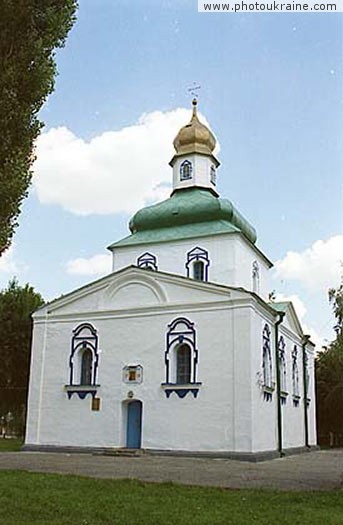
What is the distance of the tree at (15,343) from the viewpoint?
3075 cm

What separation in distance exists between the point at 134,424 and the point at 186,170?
1249cm

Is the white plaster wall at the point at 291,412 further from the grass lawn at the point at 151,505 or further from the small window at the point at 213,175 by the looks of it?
the grass lawn at the point at 151,505

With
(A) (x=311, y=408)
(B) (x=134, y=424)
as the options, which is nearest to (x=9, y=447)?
(B) (x=134, y=424)

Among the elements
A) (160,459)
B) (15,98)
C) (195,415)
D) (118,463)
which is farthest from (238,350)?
(15,98)

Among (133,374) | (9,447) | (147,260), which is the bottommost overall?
(9,447)

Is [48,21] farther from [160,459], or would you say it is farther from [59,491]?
[160,459]

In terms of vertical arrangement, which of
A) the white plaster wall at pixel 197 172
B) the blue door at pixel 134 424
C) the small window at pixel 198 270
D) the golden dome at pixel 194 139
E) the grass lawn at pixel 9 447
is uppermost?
the golden dome at pixel 194 139

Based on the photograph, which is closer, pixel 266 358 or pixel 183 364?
pixel 183 364

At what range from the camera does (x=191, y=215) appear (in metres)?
26.2

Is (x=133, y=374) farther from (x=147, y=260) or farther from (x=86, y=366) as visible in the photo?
(x=147, y=260)

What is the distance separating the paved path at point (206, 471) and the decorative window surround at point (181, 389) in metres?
2.21

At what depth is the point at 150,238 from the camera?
87.0 ft

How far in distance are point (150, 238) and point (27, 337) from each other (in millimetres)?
8910

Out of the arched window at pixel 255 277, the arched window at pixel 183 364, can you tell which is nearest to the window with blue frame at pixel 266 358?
the arched window at pixel 183 364
